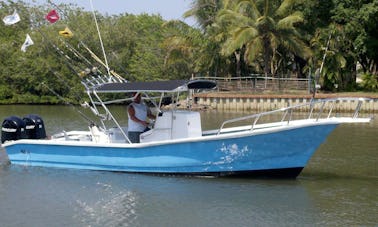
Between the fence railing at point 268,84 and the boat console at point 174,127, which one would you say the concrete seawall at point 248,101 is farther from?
the boat console at point 174,127

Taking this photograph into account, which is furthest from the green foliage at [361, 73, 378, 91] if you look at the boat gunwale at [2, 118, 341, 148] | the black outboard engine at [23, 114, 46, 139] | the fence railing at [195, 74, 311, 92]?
the black outboard engine at [23, 114, 46, 139]

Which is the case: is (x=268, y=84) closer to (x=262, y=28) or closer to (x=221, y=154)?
(x=262, y=28)

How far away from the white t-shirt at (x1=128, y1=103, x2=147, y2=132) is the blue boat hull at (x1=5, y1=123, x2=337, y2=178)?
0.63 meters

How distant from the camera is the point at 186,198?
13.4m

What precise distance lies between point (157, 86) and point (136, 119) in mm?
1221

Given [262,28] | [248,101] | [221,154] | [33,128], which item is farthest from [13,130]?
[262,28]

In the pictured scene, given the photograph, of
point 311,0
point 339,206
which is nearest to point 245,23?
point 311,0

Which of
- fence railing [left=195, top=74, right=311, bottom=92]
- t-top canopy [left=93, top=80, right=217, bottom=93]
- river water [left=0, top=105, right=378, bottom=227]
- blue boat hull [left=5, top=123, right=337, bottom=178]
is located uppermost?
t-top canopy [left=93, top=80, right=217, bottom=93]

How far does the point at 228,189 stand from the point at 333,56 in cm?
2848

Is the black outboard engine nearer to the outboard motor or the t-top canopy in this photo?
the outboard motor

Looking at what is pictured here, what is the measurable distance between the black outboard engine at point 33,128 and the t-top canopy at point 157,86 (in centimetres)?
270

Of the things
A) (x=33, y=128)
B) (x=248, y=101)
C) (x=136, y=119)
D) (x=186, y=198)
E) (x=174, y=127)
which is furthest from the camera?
(x=248, y=101)

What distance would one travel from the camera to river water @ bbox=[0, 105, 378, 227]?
11914mm

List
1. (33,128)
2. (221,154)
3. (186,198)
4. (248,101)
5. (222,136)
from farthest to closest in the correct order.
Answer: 1. (248,101)
2. (33,128)
3. (221,154)
4. (222,136)
5. (186,198)
